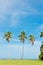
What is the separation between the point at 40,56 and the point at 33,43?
19465 mm

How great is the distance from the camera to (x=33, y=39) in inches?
4806

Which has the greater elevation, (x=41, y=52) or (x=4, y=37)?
(x=4, y=37)

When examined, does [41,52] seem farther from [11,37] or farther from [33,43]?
[11,37]

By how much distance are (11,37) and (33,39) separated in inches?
521

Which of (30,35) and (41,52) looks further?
(30,35)

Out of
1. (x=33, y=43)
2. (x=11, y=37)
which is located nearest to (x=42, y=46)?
A: (x=33, y=43)

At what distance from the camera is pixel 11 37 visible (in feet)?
397

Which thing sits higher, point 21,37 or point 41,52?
point 21,37

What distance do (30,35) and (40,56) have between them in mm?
27451

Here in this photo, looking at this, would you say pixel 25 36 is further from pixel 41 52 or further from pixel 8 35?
pixel 41 52

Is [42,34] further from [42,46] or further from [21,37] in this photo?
[21,37]

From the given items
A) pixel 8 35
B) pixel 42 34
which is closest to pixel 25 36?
pixel 8 35

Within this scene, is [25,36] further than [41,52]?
Yes

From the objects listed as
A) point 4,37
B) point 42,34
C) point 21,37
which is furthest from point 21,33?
→ point 42,34
